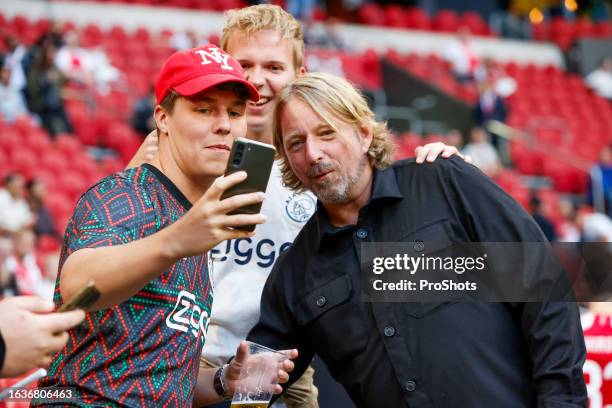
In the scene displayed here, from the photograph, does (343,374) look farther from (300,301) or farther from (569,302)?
(569,302)

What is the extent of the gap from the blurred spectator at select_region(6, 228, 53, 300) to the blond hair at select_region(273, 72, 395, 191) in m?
5.85

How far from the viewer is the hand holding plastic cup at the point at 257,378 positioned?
3.02m

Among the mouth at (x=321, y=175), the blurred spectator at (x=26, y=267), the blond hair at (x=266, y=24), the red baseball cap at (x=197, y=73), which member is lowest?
the blurred spectator at (x=26, y=267)

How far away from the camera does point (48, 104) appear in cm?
1248

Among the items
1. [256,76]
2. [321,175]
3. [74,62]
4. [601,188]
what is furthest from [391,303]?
[601,188]

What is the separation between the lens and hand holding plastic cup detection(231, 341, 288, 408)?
3016 millimetres

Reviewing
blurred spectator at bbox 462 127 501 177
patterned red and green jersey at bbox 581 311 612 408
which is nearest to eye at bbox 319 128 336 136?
patterned red and green jersey at bbox 581 311 612 408

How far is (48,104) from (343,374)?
33.2 feet

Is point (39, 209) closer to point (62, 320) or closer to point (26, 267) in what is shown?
point (26, 267)

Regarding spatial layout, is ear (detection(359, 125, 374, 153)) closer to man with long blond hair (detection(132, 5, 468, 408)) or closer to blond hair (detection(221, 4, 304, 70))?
man with long blond hair (detection(132, 5, 468, 408))

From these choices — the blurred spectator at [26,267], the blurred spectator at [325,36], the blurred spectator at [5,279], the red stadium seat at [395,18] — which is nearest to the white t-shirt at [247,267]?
the blurred spectator at [5,279]

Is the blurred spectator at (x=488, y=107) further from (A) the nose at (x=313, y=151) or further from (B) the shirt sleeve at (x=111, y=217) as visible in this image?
(B) the shirt sleeve at (x=111, y=217)

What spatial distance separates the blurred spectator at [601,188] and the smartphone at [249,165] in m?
13.6

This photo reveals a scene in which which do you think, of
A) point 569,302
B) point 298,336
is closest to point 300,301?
point 298,336
